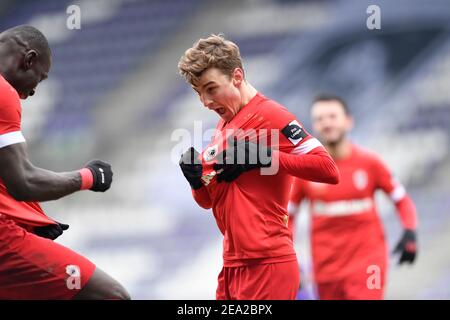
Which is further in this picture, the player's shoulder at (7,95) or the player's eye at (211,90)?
the player's eye at (211,90)

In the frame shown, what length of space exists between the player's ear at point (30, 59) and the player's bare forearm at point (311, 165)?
4.64 ft

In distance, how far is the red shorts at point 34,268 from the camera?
4324 millimetres

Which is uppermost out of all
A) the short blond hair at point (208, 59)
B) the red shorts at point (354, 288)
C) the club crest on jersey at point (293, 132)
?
the short blond hair at point (208, 59)

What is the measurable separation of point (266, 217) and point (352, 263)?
289cm

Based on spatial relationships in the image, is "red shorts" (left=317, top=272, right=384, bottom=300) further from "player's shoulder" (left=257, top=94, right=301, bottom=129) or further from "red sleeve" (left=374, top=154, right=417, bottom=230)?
"player's shoulder" (left=257, top=94, right=301, bottom=129)

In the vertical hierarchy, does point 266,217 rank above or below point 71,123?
below

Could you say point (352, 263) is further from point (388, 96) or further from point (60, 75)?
point (60, 75)

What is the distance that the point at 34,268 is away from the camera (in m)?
4.34

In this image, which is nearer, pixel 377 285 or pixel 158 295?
pixel 377 285

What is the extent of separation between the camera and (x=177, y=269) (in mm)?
11078

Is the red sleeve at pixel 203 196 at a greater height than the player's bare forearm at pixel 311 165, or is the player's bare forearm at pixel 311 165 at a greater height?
the player's bare forearm at pixel 311 165

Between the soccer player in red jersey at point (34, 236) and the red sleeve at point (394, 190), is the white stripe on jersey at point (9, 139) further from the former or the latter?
the red sleeve at point (394, 190)

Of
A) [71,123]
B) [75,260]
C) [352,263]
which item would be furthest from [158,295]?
[75,260]

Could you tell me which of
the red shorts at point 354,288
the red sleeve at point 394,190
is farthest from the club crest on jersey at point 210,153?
the red sleeve at point 394,190
